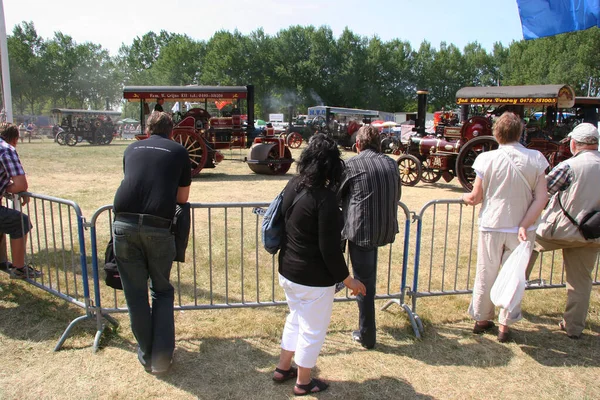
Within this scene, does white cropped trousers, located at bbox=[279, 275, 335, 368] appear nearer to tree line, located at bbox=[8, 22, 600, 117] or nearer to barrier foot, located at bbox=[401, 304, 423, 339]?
barrier foot, located at bbox=[401, 304, 423, 339]

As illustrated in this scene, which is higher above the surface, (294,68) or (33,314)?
(294,68)

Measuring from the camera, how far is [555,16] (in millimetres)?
4570

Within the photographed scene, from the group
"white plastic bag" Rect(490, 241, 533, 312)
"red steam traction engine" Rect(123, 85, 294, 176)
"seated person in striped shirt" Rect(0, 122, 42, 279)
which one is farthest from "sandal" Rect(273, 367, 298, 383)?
"red steam traction engine" Rect(123, 85, 294, 176)

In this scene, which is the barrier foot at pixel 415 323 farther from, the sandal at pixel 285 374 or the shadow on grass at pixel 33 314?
the shadow on grass at pixel 33 314

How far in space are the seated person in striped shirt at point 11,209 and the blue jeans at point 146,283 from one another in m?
1.63

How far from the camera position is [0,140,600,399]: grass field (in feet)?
8.99

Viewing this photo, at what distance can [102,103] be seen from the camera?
2763 inches

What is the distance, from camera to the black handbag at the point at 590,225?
3.11 metres

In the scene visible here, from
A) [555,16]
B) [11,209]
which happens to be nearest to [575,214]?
[555,16]

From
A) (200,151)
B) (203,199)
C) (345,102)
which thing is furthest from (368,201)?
(345,102)

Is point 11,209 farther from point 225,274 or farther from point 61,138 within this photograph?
point 61,138

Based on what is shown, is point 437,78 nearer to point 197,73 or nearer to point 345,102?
point 345,102

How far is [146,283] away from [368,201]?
1.46m

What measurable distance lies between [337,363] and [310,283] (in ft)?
3.01
